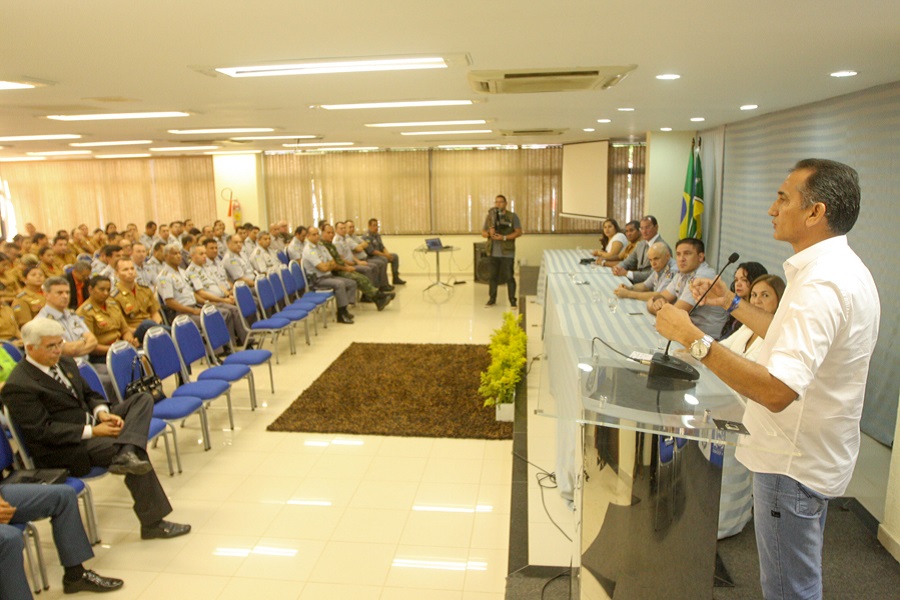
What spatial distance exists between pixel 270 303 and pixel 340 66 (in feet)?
15.7

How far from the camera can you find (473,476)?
180 inches

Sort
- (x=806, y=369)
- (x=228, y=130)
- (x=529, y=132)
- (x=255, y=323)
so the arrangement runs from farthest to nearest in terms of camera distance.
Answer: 1. (x=529, y=132)
2. (x=228, y=130)
3. (x=255, y=323)
4. (x=806, y=369)

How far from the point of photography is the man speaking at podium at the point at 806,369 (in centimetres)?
163

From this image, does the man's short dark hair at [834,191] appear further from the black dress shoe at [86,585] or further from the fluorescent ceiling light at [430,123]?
the fluorescent ceiling light at [430,123]

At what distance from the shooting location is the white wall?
9633 millimetres

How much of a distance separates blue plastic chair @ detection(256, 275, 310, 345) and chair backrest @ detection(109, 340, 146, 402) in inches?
113

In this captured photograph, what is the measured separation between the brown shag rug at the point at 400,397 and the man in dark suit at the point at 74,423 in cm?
165

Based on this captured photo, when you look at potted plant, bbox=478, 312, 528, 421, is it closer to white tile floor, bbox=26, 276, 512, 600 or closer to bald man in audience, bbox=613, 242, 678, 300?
white tile floor, bbox=26, 276, 512, 600

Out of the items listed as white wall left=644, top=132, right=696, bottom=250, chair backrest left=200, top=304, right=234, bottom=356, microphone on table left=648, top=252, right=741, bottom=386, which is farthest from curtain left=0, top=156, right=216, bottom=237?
microphone on table left=648, top=252, right=741, bottom=386

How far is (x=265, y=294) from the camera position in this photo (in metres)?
7.78

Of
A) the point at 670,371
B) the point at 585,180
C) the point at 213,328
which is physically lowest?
the point at 213,328

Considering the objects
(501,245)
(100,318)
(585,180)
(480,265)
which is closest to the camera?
(100,318)

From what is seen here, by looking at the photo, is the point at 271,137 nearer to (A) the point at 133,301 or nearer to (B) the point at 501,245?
(B) the point at 501,245

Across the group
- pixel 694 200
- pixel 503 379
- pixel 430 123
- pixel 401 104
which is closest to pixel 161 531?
pixel 503 379
